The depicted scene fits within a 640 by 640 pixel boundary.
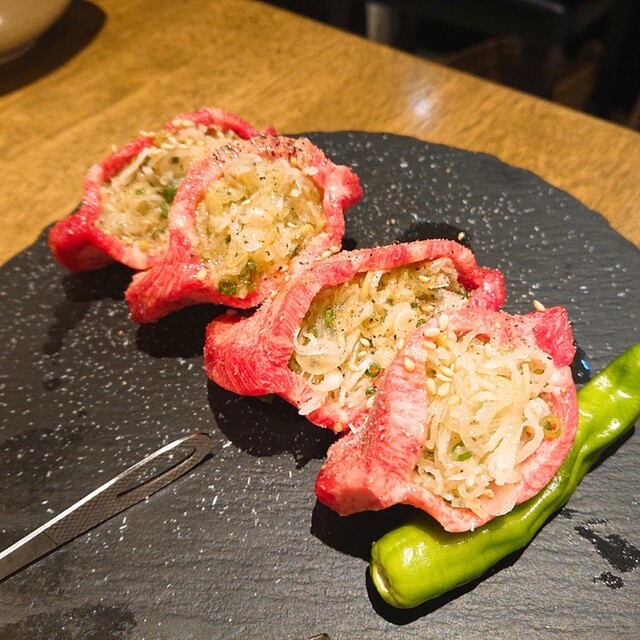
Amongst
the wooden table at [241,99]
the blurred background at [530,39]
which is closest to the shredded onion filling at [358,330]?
the wooden table at [241,99]

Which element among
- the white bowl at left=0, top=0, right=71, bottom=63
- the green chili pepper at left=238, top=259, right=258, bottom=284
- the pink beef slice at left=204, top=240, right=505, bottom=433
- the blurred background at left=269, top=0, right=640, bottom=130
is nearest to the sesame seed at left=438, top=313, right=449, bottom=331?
the pink beef slice at left=204, top=240, right=505, bottom=433

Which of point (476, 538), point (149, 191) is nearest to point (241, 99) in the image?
point (149, 191)

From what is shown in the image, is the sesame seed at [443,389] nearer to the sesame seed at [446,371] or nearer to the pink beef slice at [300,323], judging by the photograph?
the sesame seed at [446,371]

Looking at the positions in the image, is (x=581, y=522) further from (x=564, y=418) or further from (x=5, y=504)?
(x=5, y=504)

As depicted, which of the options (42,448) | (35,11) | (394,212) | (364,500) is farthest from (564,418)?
(35,11)

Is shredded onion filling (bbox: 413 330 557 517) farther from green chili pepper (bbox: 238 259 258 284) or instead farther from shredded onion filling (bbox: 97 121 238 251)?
shredded onion filling (bbox: 97 121 238 251)

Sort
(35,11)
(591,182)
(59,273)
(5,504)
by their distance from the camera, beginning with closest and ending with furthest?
(5,504)
(59,273)
(591,182)
(35,11)
